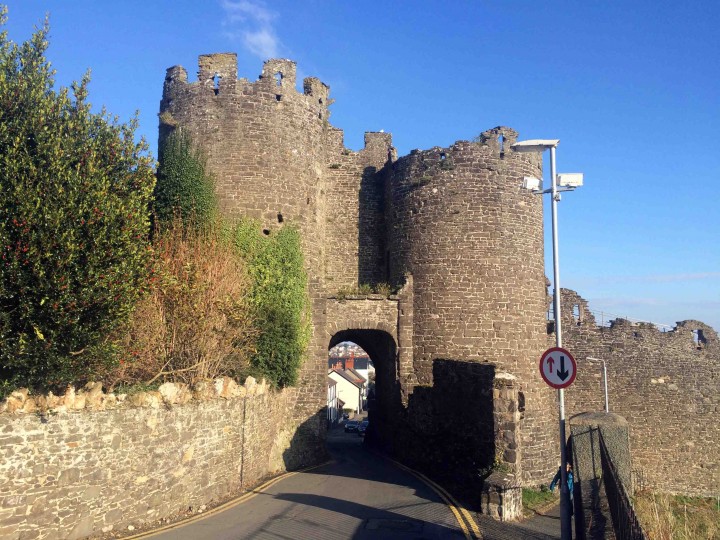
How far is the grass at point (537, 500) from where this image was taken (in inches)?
587

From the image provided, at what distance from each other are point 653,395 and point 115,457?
2387 centimetres

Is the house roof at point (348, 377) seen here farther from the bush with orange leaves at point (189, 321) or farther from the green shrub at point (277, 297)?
the bush with orange leaves at point (189, 321)

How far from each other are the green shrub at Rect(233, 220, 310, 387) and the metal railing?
1090 centimetres

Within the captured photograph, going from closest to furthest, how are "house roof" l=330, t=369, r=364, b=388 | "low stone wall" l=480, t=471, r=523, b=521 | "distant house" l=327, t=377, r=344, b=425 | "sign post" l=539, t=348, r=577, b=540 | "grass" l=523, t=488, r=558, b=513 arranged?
1. "sign post" l=539, t=348, r=577, b=540
2. "low stone wall" l=480, t=471, r=523, b=521
3. "grass" l=523, t=488, r=558, b=513
4. "distant house" l=327, t=377, r=344, b=425
5. "house roof" l=330, t=369, r=364, b=388

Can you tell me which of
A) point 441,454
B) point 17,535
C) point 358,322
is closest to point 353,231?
point 358,322

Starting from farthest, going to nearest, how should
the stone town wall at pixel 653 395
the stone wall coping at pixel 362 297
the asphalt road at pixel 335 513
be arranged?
the stone town wall at pixel 653 395, the stone wall coping at pixel 362 297, the asphalt road at pixel 335 513

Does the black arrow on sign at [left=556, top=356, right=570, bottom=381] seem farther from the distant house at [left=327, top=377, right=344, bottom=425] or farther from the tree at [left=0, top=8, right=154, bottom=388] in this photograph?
the distant house at [left=327, top=377, right=344, bottom=425]

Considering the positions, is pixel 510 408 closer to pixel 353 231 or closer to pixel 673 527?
pixel 673 527

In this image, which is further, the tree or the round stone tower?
the round stone tower

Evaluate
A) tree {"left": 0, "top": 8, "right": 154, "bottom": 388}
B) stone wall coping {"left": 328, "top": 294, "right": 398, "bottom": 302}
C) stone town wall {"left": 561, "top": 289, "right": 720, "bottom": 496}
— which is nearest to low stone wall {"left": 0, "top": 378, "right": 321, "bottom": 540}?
tree {"left": 0, "top": 8, "right": 154, "bottom": 388}

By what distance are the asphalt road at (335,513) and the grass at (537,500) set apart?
7.56 ft

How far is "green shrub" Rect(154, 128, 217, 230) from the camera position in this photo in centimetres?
2003

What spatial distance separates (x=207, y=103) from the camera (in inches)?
847

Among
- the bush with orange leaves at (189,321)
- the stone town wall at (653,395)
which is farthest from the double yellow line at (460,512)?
the stone town wall at (653,395)
